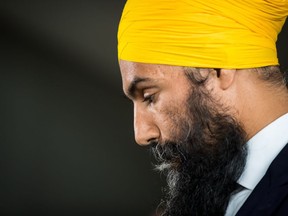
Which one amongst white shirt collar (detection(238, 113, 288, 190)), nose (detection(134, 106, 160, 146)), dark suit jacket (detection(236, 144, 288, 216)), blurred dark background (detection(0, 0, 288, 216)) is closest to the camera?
dark suit jacket (detection(236, 144, 288, 216))

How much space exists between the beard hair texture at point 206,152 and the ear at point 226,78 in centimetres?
5

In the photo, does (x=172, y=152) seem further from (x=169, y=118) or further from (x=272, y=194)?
(x=272, y=194)

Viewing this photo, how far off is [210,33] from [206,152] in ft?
0.96

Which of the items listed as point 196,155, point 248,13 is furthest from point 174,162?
point 248,13

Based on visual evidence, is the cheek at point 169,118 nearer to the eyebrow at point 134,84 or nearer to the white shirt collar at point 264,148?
the eyebrow at point 134,84

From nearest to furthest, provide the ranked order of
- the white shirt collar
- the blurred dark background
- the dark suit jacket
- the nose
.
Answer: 1. the dark suit jacket
2. the white shirt collar
3. the nose
4. the blurred dark background

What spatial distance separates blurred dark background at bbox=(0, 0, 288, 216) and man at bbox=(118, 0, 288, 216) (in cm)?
206

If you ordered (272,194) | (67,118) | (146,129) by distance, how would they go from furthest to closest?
(67,118) < (146,129) < (272,194)

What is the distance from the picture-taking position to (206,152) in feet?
3.66

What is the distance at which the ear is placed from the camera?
1062mm

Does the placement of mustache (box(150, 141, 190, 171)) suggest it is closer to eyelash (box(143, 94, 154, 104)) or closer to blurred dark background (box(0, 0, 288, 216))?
eyelash (box(143, 94, 154, 104))

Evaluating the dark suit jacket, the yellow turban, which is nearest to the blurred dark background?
the yellow turban

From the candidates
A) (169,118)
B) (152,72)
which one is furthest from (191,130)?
(152,72)

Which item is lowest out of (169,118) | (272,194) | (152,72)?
(272,194)
